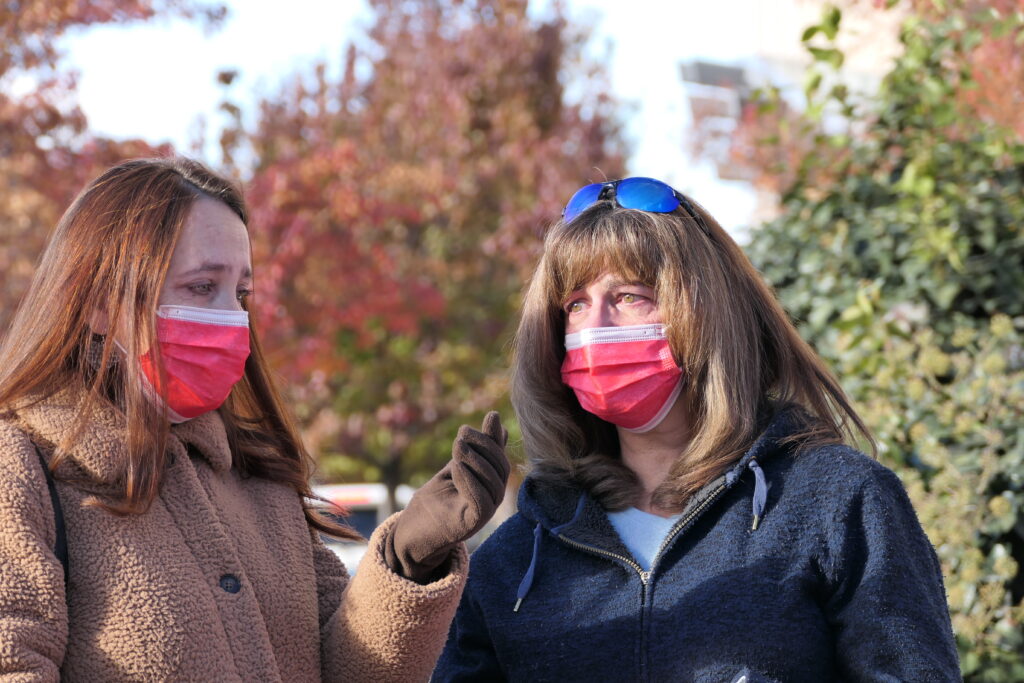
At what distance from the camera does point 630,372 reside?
236 cm

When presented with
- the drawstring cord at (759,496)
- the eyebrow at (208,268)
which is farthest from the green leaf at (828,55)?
the eyebrow at (208,268)

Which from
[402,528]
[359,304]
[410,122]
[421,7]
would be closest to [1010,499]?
[402,528]

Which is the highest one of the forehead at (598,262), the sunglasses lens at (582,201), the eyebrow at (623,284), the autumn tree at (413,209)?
the sunglasses lens at (582,201)

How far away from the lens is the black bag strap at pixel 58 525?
1.95 metres

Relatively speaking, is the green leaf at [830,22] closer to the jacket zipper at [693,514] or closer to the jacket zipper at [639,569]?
the jacket zipper at [693,514]

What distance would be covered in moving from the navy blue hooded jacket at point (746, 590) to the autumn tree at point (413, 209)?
7.33 meters

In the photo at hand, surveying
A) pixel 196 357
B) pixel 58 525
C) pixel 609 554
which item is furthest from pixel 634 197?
pixel 58 525

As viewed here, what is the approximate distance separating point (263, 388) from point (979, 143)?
9.17 ft

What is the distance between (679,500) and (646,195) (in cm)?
68

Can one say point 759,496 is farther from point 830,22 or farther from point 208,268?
point 830,22

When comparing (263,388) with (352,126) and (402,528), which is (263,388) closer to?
(402,528)

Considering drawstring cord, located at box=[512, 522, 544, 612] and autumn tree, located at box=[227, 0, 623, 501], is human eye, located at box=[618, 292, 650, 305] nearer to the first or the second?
drawstring cord, located at box=[512, 522, 544, 612]

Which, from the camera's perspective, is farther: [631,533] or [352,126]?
[352,126]

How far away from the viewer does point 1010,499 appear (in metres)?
3.24
